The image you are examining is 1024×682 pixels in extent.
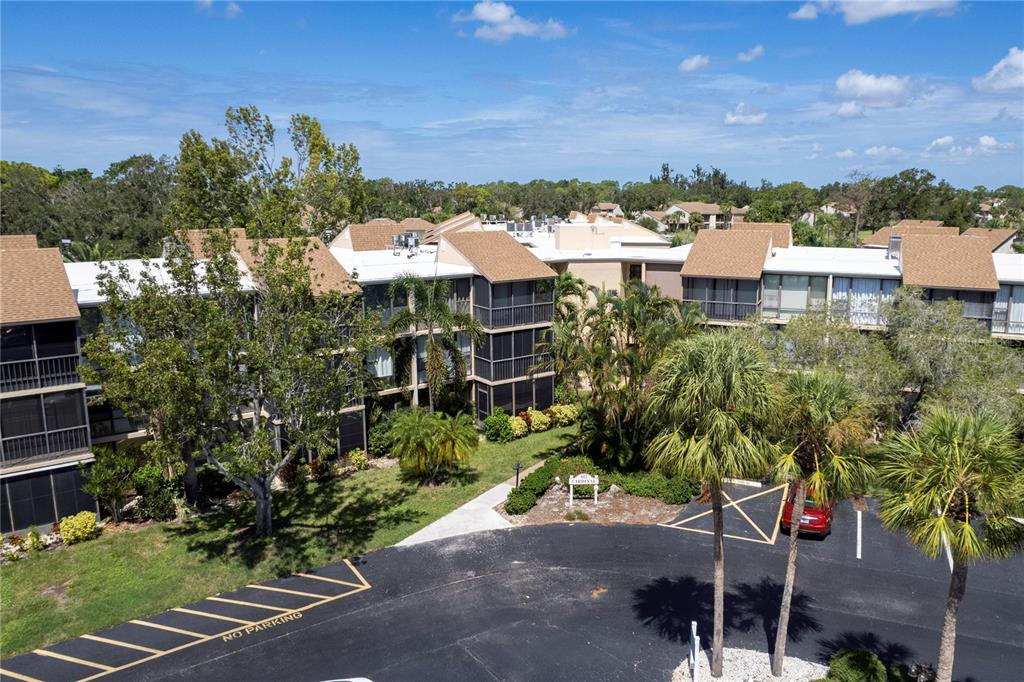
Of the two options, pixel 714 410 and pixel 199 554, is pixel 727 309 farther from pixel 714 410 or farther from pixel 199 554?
pixel 199 554

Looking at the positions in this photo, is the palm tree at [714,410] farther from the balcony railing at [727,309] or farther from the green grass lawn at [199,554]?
the balcony railing at [727,309]

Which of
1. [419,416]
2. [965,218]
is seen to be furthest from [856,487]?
[965,218]

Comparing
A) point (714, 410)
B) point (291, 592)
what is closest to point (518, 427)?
point (291, 592)

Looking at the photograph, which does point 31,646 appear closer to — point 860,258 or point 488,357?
point 488,357

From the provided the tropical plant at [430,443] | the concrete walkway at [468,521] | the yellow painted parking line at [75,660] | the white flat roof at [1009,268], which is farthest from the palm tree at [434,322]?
the white flat roof at [1009,268]

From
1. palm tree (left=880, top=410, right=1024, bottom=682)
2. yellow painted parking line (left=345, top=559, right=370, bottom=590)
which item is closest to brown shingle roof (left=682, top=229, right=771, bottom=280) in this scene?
yellow painted parking line (left=345, top=559, right=370, bottom=590)

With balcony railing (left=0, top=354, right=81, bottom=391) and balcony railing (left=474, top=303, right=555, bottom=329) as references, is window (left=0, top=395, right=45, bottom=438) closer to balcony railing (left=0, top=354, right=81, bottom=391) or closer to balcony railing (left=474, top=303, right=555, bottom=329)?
balcony railing (left=0, top=354, right=81, bottom=391)
